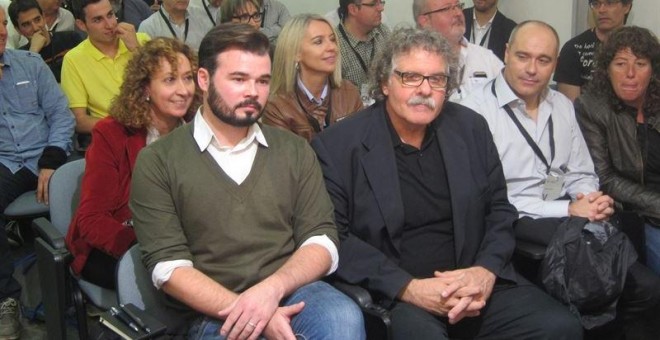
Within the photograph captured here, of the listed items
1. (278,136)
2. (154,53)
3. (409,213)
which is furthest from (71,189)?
(409,213)

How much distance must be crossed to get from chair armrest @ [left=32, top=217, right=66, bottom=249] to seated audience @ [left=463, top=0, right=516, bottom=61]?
10.1 ft

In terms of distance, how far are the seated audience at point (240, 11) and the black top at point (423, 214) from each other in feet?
7.10

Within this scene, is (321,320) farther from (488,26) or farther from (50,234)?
(488,26)

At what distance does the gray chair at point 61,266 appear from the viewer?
6.86ft

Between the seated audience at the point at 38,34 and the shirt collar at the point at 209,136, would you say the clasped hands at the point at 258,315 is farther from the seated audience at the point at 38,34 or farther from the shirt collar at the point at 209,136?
the seated audience at the point at 38,34

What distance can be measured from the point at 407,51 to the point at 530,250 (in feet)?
2.60

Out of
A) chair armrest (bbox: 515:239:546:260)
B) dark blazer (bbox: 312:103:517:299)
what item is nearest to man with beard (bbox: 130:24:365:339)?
dark blazer (bbox: 312:103:517:299)

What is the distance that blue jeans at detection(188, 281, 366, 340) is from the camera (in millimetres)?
1874

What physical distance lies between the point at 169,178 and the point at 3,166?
1.74m

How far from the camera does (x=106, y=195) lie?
2.37 metres

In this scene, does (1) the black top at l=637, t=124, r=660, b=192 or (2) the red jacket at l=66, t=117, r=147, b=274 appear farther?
(1) the black top at l=637, t=124, r=660, b=192

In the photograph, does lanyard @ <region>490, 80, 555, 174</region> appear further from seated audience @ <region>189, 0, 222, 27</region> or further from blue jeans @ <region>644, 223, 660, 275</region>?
seated audience @ <region>189, 0, 222, 27</region>

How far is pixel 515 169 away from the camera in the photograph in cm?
267

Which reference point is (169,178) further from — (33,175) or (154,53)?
(33,175)
